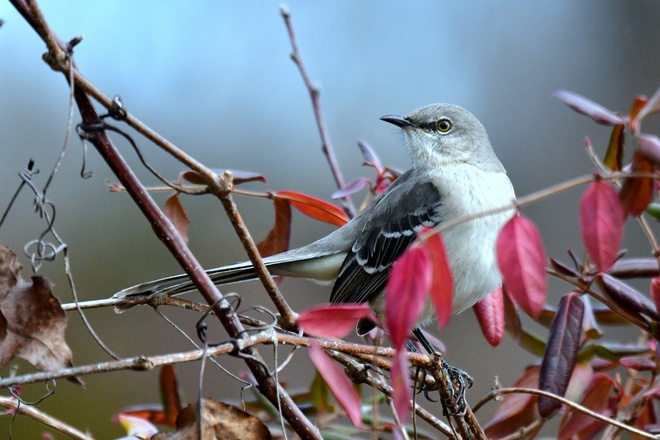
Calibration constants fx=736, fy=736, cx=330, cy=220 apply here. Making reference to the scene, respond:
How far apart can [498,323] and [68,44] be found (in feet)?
5.02

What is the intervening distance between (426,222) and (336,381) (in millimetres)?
1800

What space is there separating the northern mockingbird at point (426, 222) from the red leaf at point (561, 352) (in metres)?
0.73

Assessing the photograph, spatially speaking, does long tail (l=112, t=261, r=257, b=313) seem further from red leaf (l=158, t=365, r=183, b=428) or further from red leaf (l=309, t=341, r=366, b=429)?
red leaf (l=309, t=341, r=366, b=429)

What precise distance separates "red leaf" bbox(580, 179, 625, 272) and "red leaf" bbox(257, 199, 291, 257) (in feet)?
3.85

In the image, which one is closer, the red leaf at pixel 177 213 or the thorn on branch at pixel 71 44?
the thorn on branch at pixel 71 44

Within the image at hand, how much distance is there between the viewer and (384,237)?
3.21 metres

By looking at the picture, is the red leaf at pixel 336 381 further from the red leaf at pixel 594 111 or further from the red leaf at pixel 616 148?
the red leaf at pixel 616 148

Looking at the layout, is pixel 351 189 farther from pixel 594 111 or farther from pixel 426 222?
pixel 594 111

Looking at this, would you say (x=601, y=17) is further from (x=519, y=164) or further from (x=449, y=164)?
(x=449, y=164)

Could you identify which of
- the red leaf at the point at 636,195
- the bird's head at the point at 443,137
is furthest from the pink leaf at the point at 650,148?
the bird's head at the point at 443,137

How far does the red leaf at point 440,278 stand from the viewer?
128 cm

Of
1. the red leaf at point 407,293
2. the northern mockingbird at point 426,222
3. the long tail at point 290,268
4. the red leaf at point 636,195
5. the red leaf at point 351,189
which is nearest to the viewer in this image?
the red leaf at point 407,293

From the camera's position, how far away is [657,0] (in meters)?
8.81

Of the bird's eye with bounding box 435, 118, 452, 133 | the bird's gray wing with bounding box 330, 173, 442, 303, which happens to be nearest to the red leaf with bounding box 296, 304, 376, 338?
the bird's gray wing with bounding box 330, 173, 442, 303
